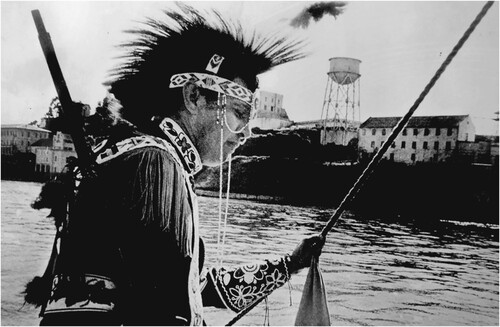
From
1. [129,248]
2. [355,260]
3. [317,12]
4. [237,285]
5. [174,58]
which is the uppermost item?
[317,12]

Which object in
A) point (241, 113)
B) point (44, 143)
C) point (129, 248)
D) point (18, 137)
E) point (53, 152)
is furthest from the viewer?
point (18, 137)

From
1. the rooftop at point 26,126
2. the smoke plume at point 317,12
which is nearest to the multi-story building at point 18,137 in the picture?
the rooftop at point 26,126

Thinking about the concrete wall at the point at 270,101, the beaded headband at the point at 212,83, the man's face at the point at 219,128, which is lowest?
the man's face at the point at 219,128

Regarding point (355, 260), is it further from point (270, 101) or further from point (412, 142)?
point (270, 101)

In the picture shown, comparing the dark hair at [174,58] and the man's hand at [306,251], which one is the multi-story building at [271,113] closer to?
the dark hair at [174,58]

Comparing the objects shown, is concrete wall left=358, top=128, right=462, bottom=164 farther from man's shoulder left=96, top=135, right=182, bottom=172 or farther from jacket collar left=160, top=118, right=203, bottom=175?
man's shoulder left=96, top=135, right=182, bottom=172

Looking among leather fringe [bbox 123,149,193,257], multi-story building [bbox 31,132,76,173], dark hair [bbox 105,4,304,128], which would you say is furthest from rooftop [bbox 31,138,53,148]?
leather fringe [bbox 123,149,193,257]

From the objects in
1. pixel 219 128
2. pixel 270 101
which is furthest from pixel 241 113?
pixel 270 101
